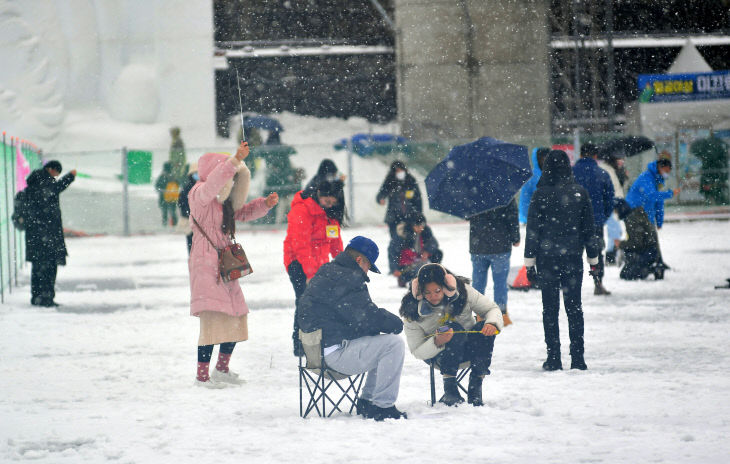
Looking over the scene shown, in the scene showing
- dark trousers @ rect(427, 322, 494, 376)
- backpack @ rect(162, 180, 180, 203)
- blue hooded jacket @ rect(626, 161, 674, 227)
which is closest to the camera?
dark trousers @ rect(427, 322, 494, 376)

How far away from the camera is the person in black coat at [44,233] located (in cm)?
1196

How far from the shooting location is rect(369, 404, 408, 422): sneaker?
20.1ft

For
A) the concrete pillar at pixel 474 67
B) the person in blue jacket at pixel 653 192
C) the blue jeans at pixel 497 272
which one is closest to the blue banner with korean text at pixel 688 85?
the concrete pillar at pixel 474 67

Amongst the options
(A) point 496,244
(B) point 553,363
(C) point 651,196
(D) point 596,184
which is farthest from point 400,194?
(B) point 553,363

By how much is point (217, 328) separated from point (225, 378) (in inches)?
17.2

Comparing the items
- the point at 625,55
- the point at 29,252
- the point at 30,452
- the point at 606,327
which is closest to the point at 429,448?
the point at 30,452

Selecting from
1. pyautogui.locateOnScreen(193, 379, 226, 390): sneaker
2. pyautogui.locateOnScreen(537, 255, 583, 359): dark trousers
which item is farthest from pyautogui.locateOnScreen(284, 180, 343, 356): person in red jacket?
pyautogui.locateOnScreen(537, 255, 583, 359): dark trousers

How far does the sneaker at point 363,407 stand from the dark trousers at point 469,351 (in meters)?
0.50

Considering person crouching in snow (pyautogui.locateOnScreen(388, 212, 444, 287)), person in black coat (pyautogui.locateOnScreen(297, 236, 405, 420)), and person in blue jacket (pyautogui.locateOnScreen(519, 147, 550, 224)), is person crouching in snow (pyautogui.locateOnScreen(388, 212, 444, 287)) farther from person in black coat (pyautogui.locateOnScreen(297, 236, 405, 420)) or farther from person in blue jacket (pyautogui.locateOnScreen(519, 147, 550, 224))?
person in black coat (pyautogui.locateOnScreen(297, 236, 405, 420))

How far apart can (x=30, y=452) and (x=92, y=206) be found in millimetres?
21045

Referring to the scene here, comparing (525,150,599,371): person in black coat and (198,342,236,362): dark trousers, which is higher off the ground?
(525,150,599,371): person in black coat

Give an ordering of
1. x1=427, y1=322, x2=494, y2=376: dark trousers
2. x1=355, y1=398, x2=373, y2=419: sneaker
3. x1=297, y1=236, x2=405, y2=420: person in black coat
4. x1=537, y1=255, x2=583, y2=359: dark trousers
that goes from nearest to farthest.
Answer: x1=297, y1=236, x2=405, y2=420: person in black coat → x1=355, y1=398, x2=373, y2=419: sneaker → x1=427, y1=322, x2=494, y2=376: dark trousers → x1=537, y1=255, x2=583, y2=359: dark trousers

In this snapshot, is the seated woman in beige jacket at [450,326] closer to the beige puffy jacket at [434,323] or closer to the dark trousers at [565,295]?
the beige puffy jacket at [434,323]

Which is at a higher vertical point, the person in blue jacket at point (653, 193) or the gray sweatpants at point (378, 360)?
the person in blue jacket at point (653, 193)
